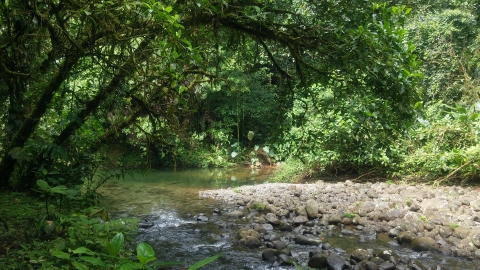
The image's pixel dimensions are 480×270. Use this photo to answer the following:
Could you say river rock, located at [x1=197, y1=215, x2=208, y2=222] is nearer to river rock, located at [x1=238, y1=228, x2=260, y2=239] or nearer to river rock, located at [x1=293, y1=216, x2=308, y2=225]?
river rock, located at [x1=238, y1=228, x2=260, y2=239]

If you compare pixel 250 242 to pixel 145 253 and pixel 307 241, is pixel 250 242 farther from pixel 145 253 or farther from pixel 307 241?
pixel 145 253

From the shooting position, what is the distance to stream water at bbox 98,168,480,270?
18.3 feet

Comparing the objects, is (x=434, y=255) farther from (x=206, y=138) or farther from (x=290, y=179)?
(x=206, y=138)

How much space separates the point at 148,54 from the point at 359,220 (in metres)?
5.32

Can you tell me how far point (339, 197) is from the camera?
9.16 m

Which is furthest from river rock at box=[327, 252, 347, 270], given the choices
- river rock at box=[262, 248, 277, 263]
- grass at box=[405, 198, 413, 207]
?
grass at box=[405, 198, 413, 207]

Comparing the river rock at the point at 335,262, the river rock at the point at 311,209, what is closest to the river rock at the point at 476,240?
the river rock at the point at 335,262

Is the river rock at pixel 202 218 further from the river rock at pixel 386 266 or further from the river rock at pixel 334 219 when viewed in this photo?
the river rock at pixel 386 266

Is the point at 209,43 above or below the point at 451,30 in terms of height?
below

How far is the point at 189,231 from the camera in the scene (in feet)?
23.0

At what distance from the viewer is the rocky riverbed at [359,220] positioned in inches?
218

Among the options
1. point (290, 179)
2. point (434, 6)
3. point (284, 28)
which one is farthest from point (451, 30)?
point (284, 28)

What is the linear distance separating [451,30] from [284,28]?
10.6 meters

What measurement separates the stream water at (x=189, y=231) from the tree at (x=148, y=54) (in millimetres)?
1705
